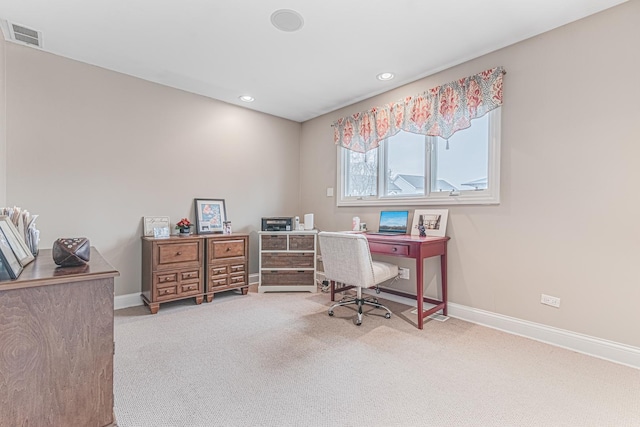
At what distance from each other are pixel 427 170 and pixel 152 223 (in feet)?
10.3

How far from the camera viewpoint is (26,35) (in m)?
2.55

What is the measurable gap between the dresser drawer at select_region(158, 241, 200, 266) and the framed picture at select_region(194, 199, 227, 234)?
17.2 inches

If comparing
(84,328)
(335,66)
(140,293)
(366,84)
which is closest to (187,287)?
(140,293)

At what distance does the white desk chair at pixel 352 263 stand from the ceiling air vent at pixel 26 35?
2.98 meters

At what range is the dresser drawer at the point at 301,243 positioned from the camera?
12.8 feet

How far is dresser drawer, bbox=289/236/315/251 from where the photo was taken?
3.89 m

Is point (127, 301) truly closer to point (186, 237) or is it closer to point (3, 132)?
point (186, 237)

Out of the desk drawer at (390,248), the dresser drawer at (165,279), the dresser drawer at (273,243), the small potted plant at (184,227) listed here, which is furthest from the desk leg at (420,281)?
the small potted plant at (184,227)

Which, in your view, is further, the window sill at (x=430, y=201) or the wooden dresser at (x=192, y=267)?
A: the wooden dresser at (x=192, y=267)

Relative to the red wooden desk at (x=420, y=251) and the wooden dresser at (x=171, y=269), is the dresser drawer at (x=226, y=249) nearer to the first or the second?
the wooden dresser at (x=171, y=269)

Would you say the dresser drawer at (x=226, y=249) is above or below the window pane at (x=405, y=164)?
below

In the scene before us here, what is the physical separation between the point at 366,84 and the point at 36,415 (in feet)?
11.9

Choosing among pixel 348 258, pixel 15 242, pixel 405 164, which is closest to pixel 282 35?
pixel 405 164

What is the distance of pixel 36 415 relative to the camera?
1210mm
